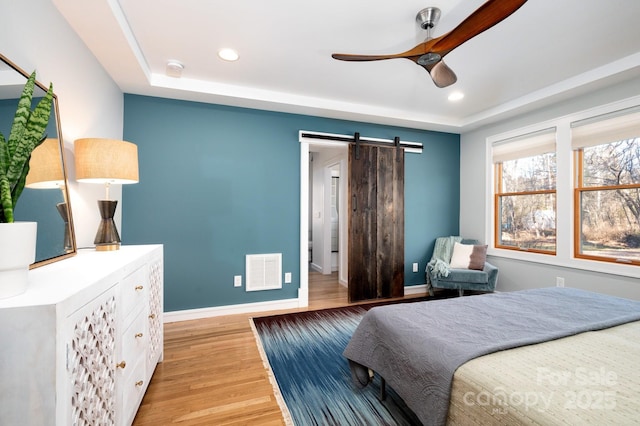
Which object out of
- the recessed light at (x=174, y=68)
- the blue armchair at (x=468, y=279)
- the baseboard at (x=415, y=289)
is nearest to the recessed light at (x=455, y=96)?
the blue armchair at (x=468, y=279)

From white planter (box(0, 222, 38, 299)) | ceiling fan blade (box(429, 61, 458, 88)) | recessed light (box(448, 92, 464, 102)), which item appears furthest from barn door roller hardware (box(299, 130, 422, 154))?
white planter (box(0, 222, 38, 299))

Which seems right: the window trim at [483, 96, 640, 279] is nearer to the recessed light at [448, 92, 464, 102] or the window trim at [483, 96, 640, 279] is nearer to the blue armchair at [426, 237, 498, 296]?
the blue armchair at [426, 237, 498, 296]

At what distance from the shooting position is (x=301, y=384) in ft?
6.15

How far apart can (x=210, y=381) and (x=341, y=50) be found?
270 centimetres

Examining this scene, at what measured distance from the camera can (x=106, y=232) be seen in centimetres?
182

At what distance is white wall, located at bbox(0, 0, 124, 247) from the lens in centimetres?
134

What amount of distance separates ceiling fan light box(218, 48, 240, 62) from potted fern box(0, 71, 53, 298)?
1.52 metres

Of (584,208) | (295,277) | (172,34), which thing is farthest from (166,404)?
(584,208)

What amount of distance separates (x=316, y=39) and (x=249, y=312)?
9.25 ft

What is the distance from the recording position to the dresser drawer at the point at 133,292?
4.51 ft

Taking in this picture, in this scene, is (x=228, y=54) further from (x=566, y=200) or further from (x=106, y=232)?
(x=566, y=200)

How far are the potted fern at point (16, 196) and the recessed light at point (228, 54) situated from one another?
1522 mm

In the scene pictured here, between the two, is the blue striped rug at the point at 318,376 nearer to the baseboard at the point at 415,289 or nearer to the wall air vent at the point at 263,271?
the wall air vent at the point at 263,271

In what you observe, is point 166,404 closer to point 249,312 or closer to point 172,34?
point 249,312
